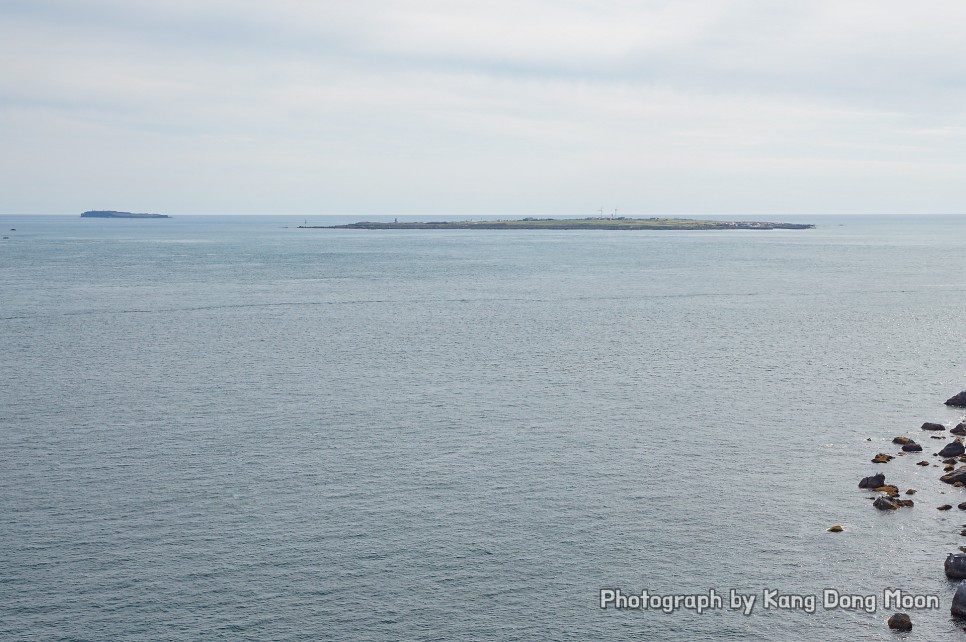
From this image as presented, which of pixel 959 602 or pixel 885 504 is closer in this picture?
pixel 959 602

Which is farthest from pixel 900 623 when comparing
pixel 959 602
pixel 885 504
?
pixel 885 504

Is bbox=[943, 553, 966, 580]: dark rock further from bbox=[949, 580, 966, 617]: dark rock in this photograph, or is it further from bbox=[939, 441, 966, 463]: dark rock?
bbox=[939, 441, 966, 463]: dark rock

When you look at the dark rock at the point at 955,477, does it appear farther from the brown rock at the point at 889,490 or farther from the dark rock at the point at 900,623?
the dark rock at the point at 900,623

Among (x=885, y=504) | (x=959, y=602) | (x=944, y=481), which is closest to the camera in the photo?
(x=959, y=602)

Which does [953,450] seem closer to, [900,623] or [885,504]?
[885,504]

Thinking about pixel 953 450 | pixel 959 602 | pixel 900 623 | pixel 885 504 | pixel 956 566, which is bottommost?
pixel 900 623

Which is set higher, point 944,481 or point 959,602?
point 944,481
